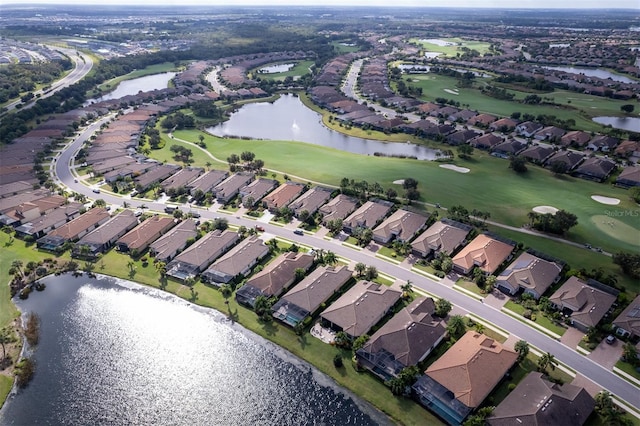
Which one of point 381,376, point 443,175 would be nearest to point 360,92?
point 443,175

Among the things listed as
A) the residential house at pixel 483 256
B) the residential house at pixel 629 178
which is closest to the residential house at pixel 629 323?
the residential house at pixel 483 256

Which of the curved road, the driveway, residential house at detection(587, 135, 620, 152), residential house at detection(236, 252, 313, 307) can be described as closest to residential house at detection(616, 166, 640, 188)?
residential house at detection(587, 135, 620, 152)

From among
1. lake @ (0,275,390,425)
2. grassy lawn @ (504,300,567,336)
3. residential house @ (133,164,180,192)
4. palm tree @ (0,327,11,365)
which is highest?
residential house @ (133,164,180,192)

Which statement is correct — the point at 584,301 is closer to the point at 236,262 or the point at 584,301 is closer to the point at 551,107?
the point at 236,262

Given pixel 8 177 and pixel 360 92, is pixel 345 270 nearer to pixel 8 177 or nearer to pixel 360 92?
pixel 8 177

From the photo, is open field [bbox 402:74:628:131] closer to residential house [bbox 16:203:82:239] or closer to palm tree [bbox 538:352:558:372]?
palm tree [bbox 538:352:558:372]
